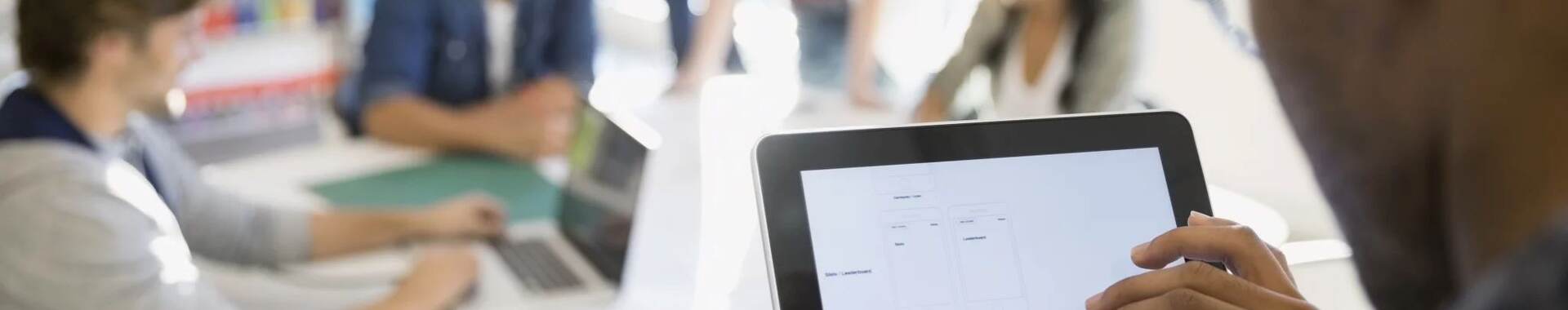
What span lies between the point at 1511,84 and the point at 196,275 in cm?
117

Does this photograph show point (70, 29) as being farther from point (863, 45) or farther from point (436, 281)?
point (863, 45)

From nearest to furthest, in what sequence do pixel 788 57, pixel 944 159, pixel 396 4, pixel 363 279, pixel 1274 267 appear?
1. pixel 1274 267
2. pixel 944 159
3. pixel 363 279
4. pixel 396 4
5. pixel 788 57

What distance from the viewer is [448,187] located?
5.66 feet

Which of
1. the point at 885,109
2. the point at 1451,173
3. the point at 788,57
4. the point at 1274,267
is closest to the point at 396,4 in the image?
the point at 885,109

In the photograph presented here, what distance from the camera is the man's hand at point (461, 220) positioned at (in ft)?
5.03

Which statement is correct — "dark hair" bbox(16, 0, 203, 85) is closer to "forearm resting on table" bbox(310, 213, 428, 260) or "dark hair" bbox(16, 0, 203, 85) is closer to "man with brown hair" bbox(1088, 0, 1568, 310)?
"forearm resting on table" bbox(310, 213, 428, 260)

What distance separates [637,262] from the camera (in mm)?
1400

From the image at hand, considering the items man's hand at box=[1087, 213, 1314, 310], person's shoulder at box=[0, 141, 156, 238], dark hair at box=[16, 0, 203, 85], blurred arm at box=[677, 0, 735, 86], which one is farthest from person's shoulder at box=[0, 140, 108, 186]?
blurred arm at box=[677, 0, 735, 86]

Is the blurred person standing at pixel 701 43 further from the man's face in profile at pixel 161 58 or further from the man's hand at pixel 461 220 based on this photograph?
the man's face in profile at pixel 161 58

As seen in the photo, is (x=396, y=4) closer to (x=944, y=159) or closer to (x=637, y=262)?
(x=637, y=262)

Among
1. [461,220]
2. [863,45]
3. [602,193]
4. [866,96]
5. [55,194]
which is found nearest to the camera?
[55,194]

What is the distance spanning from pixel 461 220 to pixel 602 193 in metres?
0.23

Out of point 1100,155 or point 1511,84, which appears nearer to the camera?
point 1511,84

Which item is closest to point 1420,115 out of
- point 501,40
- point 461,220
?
point 461,220
